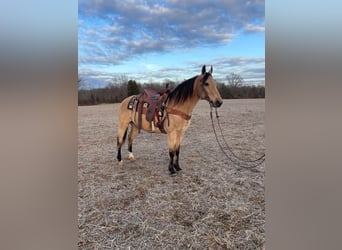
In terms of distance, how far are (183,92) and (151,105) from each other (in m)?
0.18

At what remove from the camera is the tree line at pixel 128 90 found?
2.90 feet

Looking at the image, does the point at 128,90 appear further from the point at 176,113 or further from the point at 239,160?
the point at 239,160

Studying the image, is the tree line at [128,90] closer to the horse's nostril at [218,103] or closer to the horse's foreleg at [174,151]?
the horse's nostril at [218,103]

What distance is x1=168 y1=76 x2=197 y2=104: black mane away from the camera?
97 cm

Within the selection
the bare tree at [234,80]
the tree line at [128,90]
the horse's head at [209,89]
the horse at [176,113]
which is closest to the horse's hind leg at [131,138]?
the horse at [176,113]

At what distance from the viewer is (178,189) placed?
0.97m

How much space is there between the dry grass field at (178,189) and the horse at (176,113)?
0.09 feet

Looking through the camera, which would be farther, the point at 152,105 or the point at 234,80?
the point at 152,105

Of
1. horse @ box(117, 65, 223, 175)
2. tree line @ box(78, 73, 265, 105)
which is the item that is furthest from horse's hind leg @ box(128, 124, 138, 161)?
tree line @ box(78, 73, 265, 105)

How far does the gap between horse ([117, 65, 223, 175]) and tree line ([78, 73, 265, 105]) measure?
3 cm

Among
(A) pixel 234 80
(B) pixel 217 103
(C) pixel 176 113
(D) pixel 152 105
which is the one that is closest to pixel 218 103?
(B) pixel 217 103

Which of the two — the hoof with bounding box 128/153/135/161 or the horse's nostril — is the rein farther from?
the hoof with bounding box 128/153/135/161
